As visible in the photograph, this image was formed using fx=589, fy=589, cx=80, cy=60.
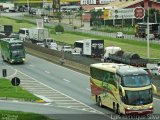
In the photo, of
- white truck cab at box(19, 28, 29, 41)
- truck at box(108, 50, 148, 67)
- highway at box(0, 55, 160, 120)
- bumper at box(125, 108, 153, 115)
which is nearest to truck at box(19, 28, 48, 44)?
white truck cab at box(19, 28, 29, 41)

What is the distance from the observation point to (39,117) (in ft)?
117

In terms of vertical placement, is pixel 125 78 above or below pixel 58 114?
above

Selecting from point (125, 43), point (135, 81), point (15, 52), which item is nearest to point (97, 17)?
point (125, 43)

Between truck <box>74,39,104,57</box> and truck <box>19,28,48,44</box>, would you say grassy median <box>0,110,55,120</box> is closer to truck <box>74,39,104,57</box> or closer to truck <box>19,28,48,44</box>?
truck <box>74,39,104,57</box>

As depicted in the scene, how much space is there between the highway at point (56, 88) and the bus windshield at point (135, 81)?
2613 millimetres

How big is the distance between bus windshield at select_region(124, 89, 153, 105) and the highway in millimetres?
1998

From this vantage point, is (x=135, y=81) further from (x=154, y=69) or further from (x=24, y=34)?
(x=24, y=34)

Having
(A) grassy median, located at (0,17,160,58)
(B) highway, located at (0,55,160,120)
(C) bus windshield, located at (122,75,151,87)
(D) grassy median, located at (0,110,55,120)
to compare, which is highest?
(C) bus windshield, located at (122,75,151,87)

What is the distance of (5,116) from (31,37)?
78.9 metres

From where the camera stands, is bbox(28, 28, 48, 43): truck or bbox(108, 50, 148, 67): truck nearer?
bbox(108, 50, 148, 67): truck

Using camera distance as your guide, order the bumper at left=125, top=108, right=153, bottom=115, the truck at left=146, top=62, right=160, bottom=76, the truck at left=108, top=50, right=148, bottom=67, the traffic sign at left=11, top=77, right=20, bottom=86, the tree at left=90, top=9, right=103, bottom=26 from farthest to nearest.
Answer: the tree at left=90, top=9, right=103, bottom=26, the truck at left=108, top=50, right=148, bottom=67, the truck at left=146, top=62, right=160, bottom=76, the traffic sign at left=11, top=77, right=20, bottom=86, the bumper at left=125, top=108, right=153, bottom=115

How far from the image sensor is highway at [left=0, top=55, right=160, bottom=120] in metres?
43.1

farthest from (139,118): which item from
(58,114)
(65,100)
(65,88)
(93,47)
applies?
(93,47)

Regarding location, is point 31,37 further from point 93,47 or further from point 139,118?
point 139,118
